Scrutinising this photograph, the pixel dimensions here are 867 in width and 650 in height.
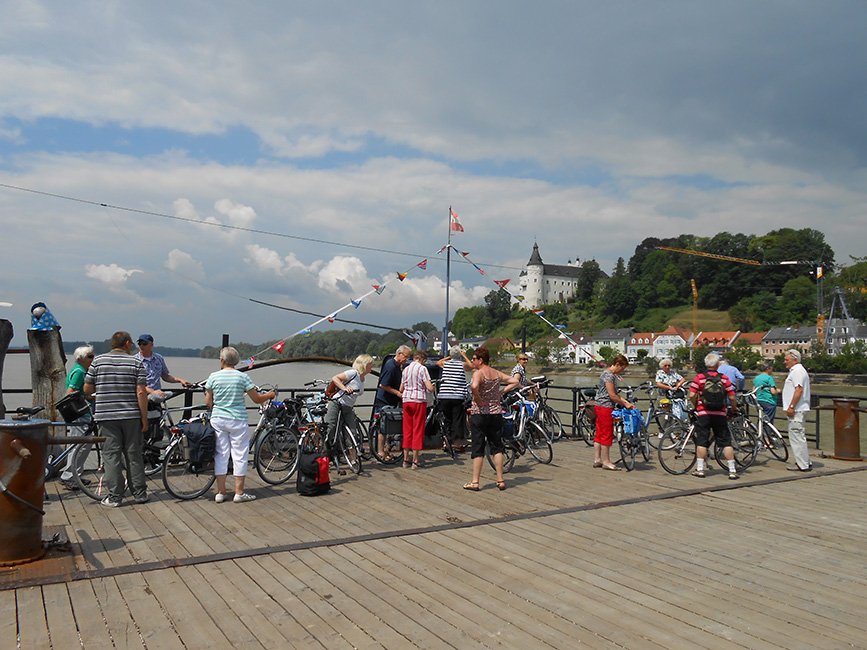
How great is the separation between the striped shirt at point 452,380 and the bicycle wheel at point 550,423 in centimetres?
203

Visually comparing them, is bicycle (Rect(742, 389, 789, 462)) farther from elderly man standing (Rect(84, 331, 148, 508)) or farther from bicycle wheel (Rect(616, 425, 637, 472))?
elderly man standing (Rect(84, 331, 148, 508))

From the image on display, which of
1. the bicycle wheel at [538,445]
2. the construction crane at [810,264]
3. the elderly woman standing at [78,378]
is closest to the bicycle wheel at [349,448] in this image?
the bicycle wheel at [538,445]

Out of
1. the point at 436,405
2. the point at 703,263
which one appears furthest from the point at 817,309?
the point at 436,405

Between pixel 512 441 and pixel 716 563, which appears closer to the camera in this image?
pixel 716 563

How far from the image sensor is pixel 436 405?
9.84 metres

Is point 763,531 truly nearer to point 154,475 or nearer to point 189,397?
point 154,475

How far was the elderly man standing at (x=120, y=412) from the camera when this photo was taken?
635 cm

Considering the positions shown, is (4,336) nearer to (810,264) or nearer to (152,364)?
(152,364)

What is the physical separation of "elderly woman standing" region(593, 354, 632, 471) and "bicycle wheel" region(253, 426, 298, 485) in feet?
12.5

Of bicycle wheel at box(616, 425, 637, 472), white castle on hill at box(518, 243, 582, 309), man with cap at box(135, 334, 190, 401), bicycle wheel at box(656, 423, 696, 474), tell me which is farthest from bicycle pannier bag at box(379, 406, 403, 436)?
white castle on hill at box(518, 243, 582, 309)

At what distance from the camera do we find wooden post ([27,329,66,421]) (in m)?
7.92

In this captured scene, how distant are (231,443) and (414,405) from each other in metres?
2.54

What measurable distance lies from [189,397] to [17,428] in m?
4.67

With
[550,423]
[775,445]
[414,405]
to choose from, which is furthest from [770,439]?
[414,405]
